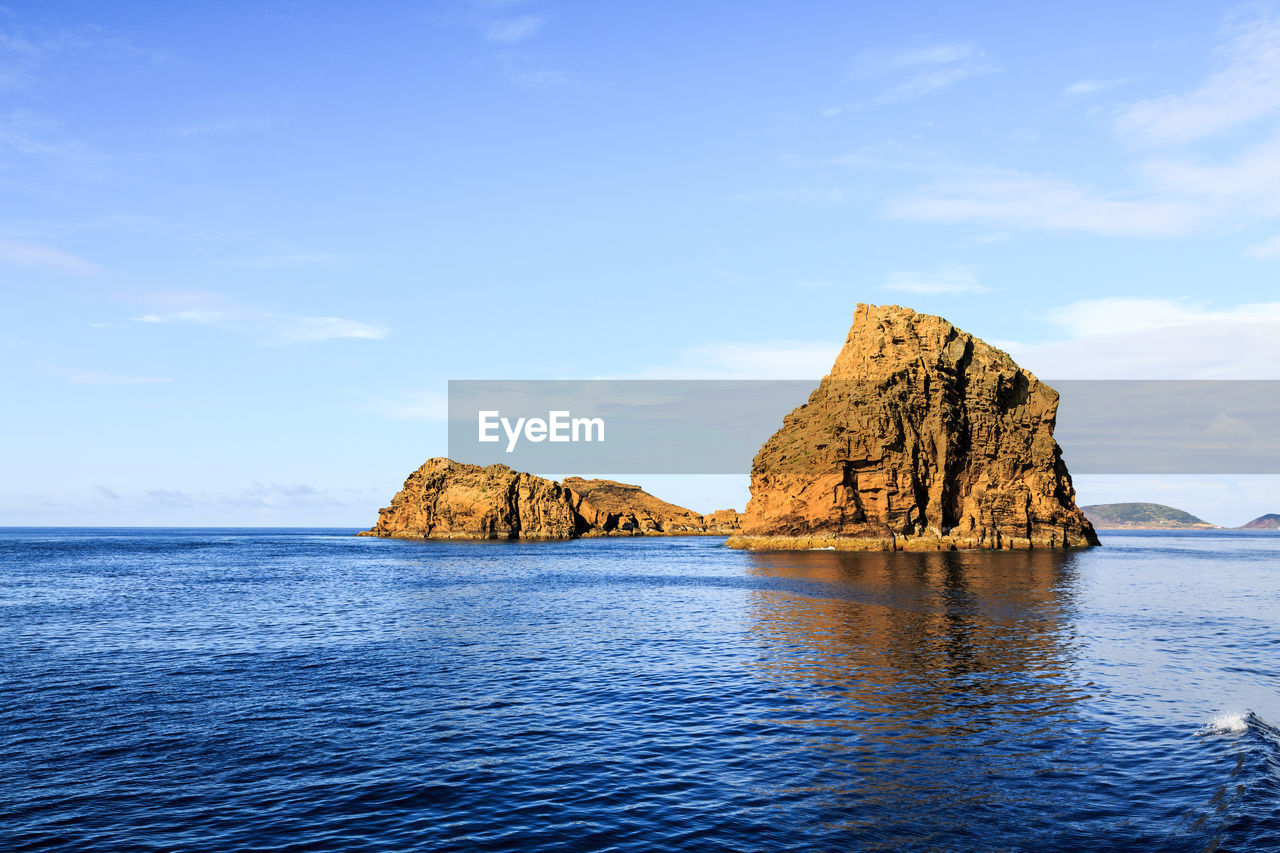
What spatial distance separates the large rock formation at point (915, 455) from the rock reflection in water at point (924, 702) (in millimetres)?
64078

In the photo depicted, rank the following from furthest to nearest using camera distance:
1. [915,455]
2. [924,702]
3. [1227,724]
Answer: [915,455] < [924,702] < [1227,724]

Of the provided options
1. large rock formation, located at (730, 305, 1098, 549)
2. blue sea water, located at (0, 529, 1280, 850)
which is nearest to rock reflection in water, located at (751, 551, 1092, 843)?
blue sea water, located at (0, 529, 1280, 850)

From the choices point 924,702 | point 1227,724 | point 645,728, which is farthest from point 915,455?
point 645,728

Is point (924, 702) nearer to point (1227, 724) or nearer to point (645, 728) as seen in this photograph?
point (1227, 724)

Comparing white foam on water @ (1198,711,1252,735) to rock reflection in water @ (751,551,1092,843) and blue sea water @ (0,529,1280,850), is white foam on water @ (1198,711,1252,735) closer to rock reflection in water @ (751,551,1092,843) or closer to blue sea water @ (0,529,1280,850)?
blue sea water @ (0,529,1280,850)

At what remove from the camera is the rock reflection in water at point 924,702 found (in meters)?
17.8

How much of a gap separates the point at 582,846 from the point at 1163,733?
711 inches

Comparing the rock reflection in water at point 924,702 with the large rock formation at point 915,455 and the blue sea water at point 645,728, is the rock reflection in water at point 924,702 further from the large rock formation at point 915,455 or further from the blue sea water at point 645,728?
the large rock formation at point 915,455

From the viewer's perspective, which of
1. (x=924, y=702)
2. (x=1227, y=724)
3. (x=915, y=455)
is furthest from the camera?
(x=915, y=455)

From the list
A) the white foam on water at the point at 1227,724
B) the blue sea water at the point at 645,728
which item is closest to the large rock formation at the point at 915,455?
the blue sea water at the point at 645,728

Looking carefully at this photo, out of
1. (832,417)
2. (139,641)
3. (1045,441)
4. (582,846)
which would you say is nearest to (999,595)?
(582,846)

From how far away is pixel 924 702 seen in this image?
26.7 m

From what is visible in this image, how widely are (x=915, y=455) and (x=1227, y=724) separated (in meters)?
107

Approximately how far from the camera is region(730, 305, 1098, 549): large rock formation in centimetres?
12325
